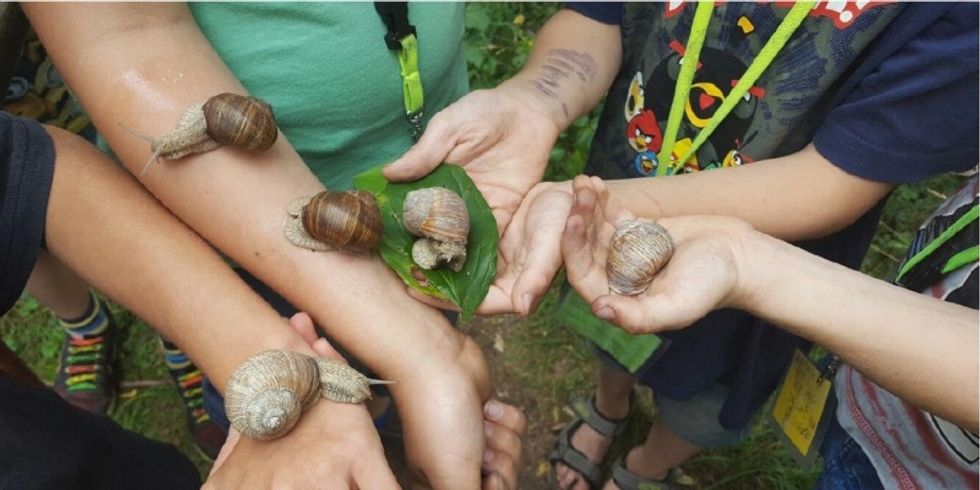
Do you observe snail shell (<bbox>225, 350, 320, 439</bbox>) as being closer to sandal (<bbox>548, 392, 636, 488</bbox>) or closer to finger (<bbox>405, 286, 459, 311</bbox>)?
finger (<bbox>405, 286, 459, 311</bbox>)

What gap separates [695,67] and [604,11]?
0.37 m

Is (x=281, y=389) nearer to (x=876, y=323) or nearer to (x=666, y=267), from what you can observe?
(x=666, y=267)

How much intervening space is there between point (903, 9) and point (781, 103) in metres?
0.25

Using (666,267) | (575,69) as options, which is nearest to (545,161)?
(575,69)

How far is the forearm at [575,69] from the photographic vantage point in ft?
5.69

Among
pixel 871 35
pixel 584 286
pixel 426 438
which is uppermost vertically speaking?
pixel 871 35

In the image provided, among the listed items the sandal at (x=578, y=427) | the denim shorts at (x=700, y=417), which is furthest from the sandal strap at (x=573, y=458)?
the denim shorts at (x=700, y=417)

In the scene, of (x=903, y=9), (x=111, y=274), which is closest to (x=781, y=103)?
(x=903, y=9)

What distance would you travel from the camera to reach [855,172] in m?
1.38

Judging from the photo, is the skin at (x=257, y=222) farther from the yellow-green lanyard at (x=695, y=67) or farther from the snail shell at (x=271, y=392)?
the yellow-green lanyard at (x=695, y=67)

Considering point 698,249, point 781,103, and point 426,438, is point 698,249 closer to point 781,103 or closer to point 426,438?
point 781,103

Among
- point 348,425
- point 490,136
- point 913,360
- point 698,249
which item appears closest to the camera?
point 913,360

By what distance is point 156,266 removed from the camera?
52.8 inches

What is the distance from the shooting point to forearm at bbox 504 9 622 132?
1.73 meters
